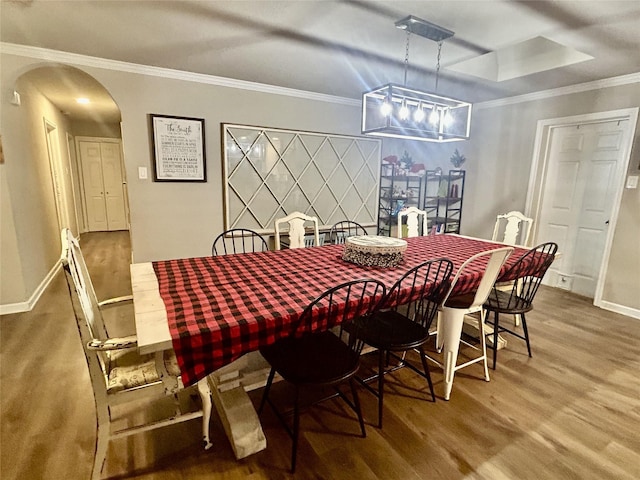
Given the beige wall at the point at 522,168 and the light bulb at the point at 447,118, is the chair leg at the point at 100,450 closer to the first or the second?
the light bulb at the point at 447,118

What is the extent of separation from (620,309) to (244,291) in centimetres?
367

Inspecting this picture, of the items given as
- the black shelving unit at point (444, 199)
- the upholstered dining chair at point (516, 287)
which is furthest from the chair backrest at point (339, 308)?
the black shelving unit at point (444, 199)

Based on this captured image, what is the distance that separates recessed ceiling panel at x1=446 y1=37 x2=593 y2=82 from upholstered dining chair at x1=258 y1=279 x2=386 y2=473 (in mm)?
2458

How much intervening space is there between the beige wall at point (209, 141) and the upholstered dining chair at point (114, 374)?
1789mm

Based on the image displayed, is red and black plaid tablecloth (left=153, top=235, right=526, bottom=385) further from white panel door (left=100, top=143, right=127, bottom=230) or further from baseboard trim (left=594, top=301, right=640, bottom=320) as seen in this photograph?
white panel door (left=100, top=143, right=127, bottom=230)

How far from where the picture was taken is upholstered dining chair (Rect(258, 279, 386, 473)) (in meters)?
1.39

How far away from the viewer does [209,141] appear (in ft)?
10.9

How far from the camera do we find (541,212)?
12.8 ft

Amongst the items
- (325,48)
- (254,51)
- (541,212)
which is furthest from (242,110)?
(541,212)

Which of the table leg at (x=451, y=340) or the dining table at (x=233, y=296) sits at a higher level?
the dining table at (x=233, y=296)

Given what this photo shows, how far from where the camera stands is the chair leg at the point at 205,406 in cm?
145

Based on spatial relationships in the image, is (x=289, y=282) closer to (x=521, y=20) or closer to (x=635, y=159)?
(x=521, y=20)

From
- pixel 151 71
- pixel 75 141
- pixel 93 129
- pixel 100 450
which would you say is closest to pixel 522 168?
pixel 151 71

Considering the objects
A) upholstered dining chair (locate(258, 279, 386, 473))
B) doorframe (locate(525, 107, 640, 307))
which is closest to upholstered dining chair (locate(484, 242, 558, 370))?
upholstered dining chair (locate(258, 279, 386, 473))
